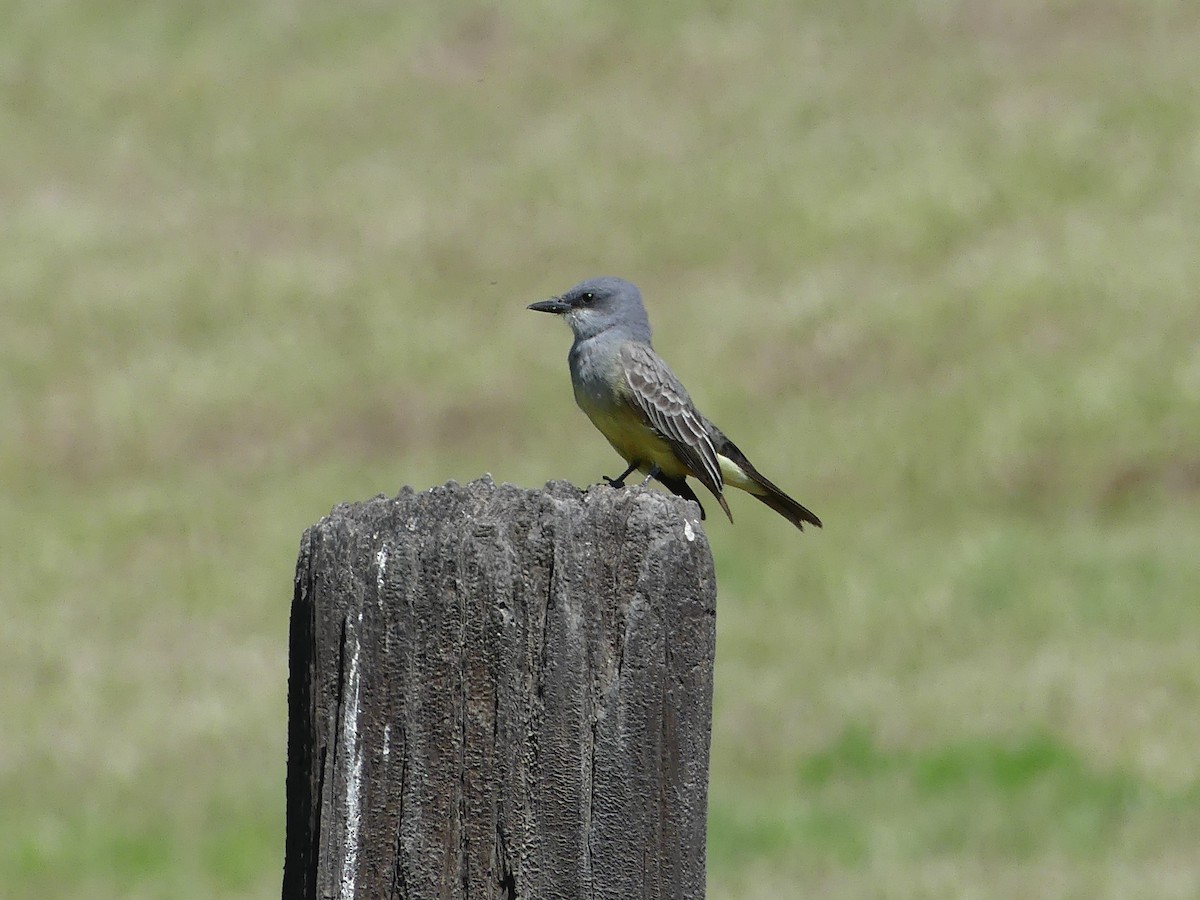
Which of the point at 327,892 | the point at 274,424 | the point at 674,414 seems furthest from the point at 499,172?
the point at 327,892

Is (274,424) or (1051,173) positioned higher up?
(1051,173)

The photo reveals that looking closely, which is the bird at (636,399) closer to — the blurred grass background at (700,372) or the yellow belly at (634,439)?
the yellow belly at (634,439)

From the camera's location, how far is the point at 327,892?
2.75 metres

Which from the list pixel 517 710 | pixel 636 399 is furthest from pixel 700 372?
pixel 517 710

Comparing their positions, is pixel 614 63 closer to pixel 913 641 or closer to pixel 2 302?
pixel 2 302

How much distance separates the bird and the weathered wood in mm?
4065

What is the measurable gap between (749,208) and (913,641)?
34.0ft

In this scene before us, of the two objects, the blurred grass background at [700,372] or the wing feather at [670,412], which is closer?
the wing feather at [670,412]

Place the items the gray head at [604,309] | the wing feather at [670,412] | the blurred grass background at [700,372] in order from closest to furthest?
the wing feather at [670,412]
the gray head at [604,309]
the blurred grass background at [700,372]

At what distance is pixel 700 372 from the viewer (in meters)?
19.1

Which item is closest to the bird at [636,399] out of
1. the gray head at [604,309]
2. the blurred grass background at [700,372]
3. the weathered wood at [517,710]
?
the gray head at [604,309]

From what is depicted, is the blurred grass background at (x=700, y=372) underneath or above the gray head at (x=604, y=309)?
above

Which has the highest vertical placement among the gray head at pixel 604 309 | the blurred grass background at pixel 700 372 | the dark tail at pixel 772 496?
the blurred grass background at pixel 700 372

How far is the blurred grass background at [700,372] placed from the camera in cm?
1109
